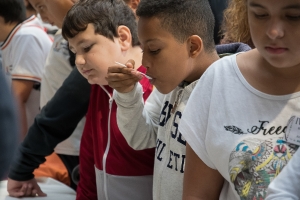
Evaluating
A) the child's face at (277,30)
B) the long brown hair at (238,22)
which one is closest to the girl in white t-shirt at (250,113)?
the child's face at (277,30)

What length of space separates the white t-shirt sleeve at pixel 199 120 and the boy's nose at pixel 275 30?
192 mm

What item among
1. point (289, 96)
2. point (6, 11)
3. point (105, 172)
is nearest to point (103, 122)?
point (105, 172)

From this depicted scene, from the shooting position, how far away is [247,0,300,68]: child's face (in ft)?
3.42

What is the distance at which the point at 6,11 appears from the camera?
3.04 meters

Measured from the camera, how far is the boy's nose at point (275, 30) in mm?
1043

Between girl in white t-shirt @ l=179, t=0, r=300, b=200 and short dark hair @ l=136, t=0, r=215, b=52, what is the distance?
10.4 inches

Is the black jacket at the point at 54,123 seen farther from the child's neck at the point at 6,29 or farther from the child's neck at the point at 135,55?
the child's neck at the point at 6,29

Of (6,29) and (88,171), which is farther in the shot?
(6,29)

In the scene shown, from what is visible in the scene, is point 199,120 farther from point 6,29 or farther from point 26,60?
point 6,29

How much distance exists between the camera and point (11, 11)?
9.97 ft

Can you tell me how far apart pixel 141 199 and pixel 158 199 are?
24 cm

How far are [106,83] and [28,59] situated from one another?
127 centimetres

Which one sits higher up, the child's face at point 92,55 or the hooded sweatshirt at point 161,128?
the child's face at point 92,55

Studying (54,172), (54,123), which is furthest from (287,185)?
(54,172)
